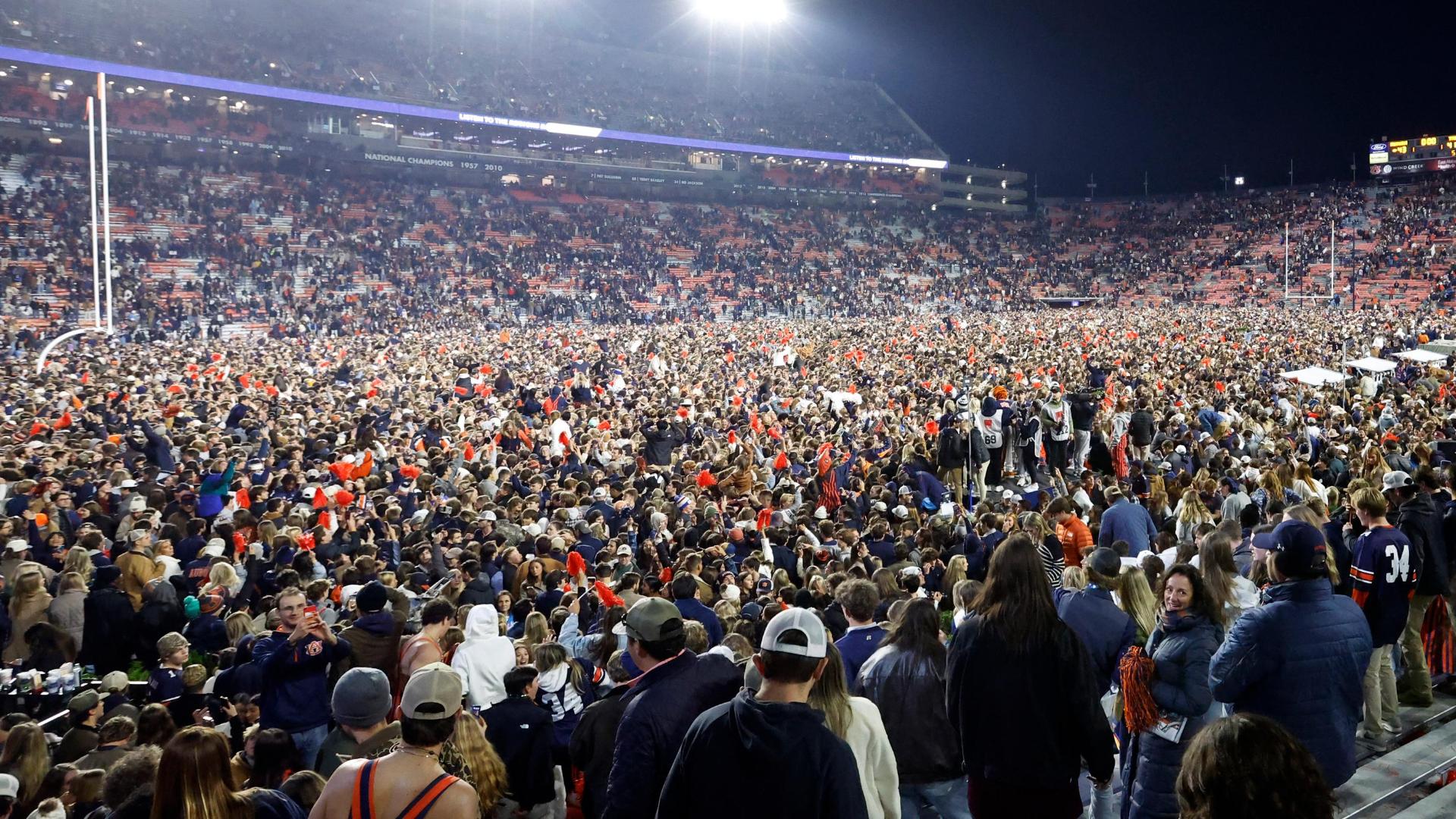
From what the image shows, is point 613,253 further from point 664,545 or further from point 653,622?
point 653,622

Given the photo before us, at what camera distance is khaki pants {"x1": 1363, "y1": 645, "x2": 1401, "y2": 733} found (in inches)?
223

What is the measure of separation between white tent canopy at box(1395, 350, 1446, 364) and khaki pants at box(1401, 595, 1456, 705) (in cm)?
1794

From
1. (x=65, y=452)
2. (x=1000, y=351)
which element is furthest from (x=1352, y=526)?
(x=1000, y=351)

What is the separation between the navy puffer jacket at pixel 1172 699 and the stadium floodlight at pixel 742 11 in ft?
248

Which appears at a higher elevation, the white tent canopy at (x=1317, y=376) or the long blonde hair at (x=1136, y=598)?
the white tent canopy at (x=1317, y=376)

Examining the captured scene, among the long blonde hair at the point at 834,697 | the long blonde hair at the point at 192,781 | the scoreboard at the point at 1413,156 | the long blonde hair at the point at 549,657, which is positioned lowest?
the long blonde hair at the point at 549,657

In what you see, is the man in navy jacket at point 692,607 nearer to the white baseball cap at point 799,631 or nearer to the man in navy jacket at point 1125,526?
the white baseball cap at point 799,631

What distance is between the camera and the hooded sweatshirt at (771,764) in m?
2.52

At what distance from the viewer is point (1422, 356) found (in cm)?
2133

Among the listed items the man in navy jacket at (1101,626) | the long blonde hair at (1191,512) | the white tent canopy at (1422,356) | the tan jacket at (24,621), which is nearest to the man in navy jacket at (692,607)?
the man in navy jacket at (1101,626)

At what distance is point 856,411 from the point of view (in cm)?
1723

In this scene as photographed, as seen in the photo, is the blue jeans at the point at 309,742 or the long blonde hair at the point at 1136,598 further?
the blue jeans at the point at 309,742

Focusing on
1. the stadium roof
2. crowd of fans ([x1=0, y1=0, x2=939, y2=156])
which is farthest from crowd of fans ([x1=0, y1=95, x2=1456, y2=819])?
crowd of fans ([x1=0, y1=0, x2=939, y2=156])

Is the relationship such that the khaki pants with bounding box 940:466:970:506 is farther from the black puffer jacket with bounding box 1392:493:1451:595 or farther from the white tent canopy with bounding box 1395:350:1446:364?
the white tent canopy with bounding box 1395:350:1446:364
